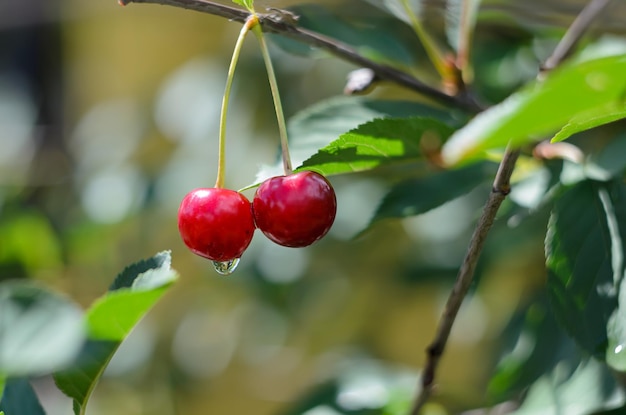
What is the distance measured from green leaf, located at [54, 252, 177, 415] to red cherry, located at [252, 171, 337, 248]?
11 centimetres

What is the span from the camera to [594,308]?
0.79 m

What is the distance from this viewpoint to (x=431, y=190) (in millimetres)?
996

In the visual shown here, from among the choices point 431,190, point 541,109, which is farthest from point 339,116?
point 541,109

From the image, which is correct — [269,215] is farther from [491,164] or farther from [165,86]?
[165,86]

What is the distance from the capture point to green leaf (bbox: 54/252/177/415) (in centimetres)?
57

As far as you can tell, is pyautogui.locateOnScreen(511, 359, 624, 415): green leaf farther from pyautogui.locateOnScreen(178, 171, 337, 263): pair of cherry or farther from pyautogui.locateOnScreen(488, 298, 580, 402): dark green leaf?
pyautogui.locateOnScreen(178, 171, 337, 263): pair of cherry

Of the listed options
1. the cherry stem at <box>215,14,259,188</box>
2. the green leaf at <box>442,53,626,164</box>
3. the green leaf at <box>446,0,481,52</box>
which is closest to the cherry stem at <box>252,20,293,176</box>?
the cherry stem at <box>215,14,259,188</box>

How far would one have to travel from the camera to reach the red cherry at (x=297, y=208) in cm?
72

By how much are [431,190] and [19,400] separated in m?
0.54

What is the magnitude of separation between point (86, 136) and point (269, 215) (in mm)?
1743

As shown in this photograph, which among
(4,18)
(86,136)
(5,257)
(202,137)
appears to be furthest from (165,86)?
(4,18)

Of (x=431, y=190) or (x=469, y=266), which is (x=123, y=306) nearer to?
(x=469, y=266)

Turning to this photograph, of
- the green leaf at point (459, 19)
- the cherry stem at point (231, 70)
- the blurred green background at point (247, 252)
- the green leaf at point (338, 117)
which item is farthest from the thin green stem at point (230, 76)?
the blurred green background at point (247, 252)

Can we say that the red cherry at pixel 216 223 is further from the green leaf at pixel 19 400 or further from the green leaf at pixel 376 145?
the green leaf at pixel 19 400
